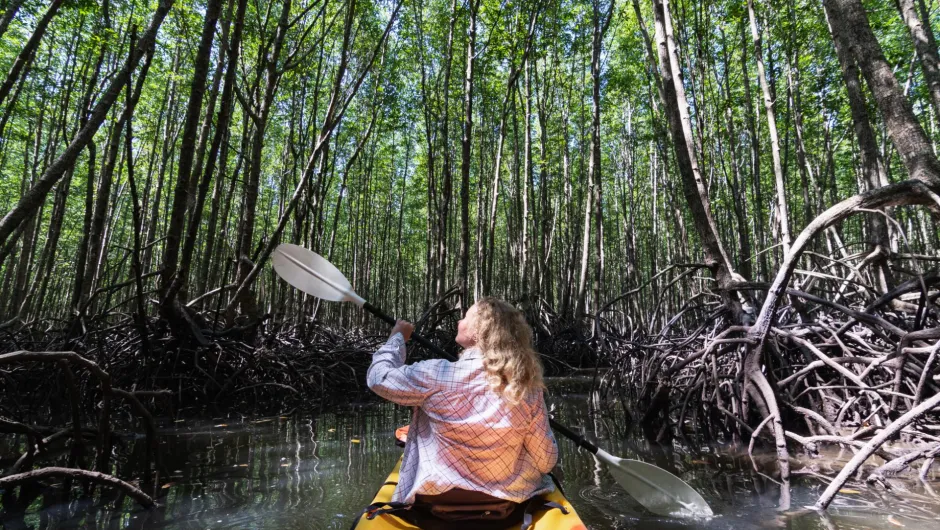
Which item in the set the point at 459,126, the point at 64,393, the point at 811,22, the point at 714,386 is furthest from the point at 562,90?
the point at 64,393

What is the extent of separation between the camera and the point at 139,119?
11414 millimetres

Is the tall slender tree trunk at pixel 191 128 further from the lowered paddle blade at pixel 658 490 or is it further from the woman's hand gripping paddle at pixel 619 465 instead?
the lowered paddle blade at pixel 658 490

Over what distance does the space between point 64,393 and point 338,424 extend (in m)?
2.93

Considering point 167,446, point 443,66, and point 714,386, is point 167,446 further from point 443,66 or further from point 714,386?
point 443,66

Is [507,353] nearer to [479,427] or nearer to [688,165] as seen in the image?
[479,427]

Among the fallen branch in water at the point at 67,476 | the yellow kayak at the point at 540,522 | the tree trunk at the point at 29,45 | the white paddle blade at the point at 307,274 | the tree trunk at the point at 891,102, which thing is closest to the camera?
the yellow kayak at the point at 540,522

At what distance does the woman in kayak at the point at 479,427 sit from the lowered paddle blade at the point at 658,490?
3.19 ft

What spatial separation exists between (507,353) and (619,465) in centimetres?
128

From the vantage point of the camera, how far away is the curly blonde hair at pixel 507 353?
161cm

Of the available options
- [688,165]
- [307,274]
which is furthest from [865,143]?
[307,274]

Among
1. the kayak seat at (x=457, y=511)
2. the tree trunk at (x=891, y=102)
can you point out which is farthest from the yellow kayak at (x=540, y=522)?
the tree trunk at (x=891, y=102)

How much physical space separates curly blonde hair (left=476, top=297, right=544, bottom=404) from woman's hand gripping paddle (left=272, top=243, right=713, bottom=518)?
2.06ft

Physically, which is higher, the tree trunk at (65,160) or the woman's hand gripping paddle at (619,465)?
the tree trunk at (65,160)

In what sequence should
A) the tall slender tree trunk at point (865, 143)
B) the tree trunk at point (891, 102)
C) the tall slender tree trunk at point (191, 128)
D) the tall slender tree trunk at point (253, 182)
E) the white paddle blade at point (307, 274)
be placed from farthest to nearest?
1. the tall slender tree trunk at point (253, 182)
2. the tall slender tree trunk at point (191, 128)
3. the tall slender tree trunk at point (865, 143)
4. the white paddle blade at point (307, 274)
5. the tree trunk at point (891, 102)
